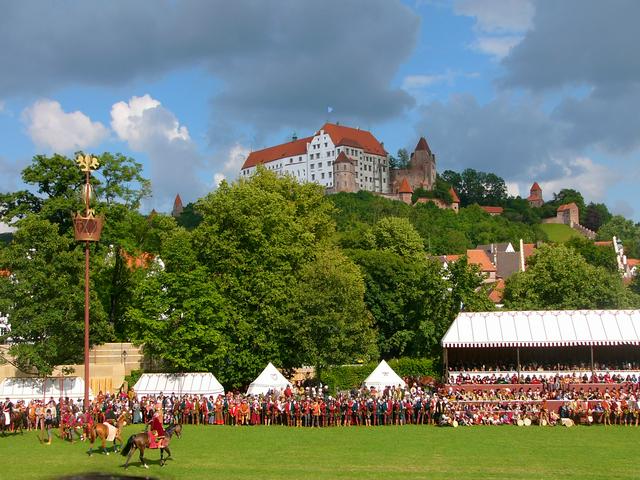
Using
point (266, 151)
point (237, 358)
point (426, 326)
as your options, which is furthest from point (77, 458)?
point (266, 151)

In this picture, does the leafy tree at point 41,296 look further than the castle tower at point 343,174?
No

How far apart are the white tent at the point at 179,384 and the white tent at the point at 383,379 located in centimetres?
709

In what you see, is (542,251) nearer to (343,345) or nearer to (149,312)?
(343,345)

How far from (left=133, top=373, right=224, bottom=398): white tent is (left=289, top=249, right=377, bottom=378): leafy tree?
5382 mm

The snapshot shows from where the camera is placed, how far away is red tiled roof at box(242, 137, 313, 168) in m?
179

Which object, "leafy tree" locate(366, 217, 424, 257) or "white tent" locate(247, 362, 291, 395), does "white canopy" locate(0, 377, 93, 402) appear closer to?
"white tent" locate(247, 362, 291, 395)

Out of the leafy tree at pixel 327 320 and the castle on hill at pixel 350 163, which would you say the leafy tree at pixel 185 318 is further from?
the castle on hill at pixel 350 163

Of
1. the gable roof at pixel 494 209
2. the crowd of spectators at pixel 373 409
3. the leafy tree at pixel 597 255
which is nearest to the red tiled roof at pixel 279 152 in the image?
the gable roof at pixel 494 209

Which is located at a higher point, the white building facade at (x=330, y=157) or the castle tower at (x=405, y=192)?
the white building facade at (x=330, y=157)

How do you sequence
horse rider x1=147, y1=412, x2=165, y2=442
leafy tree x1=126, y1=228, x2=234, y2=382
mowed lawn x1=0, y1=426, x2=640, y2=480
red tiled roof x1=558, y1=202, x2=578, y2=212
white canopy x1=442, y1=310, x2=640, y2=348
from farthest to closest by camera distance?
1. red tiled roof x1=558, y1=202, x2=578, y2=212
2. white canopy x1=442, y1=310, x2=640, y2=348
3. leafy tree x1=126, y1=228, x2=234, y2=382
4. horse rider x1=147, y1=412, x2=165, y2=442
5. mowed lawn x1=0, y1=426, x2=640, y2=480

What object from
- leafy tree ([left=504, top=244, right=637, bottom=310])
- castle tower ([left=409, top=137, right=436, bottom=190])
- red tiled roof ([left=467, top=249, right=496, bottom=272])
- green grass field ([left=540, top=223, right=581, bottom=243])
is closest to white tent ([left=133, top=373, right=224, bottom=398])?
leafy tree ([left=504, top=244, right=637, bottom=310])

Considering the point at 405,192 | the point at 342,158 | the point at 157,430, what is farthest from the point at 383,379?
the point at 405,192

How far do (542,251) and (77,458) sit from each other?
46928 mm

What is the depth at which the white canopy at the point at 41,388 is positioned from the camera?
37.6 metres
